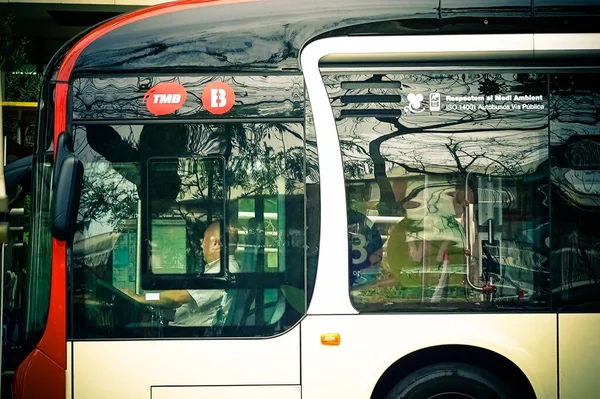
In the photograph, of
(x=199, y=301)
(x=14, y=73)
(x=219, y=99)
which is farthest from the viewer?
(x=14, y=73)

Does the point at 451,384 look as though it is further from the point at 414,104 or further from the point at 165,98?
the point at 165,98

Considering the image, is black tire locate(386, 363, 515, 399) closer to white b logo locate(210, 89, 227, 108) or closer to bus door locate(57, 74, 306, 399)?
bus door locate(57, 74, 306, 399)

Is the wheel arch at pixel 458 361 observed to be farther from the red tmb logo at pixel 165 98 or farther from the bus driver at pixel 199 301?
the red tmb logo at pixel 165 98

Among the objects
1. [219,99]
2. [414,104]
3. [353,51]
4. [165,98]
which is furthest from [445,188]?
[165,98]

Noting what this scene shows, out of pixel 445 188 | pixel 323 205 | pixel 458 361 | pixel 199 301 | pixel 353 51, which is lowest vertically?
pixel 458 361

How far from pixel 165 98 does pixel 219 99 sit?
0.36 metres

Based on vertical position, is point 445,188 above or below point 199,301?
above

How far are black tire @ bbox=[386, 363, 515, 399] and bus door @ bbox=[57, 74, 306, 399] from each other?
0.76 m

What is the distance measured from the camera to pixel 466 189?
5188 millimetres

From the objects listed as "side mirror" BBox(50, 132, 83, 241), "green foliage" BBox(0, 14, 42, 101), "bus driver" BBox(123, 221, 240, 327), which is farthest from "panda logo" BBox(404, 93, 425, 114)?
"green foliage" BBox(0, 14, 42, 101)

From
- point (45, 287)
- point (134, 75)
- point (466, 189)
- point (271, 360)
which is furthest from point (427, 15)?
point (45, 287)

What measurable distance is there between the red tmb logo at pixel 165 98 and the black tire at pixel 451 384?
2.37m

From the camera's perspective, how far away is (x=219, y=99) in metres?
5.23

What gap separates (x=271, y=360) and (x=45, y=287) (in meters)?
1.54
